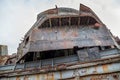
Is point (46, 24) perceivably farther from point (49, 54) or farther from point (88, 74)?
point (88, 74)

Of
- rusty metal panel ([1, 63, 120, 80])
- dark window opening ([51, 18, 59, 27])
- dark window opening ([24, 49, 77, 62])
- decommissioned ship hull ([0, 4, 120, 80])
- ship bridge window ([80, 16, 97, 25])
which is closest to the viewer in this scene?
rusty metal panel ([1, 63, 120, 80])

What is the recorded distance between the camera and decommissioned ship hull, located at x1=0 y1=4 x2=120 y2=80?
10906 mm

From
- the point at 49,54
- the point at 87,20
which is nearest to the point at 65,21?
the point at 87,20

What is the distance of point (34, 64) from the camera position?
1288 centimetres

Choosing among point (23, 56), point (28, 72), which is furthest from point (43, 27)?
point (28, 72)

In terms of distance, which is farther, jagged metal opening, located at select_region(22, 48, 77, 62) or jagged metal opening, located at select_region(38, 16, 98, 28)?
jagged metal opening, located at select_region(38, 16, 98, 28)

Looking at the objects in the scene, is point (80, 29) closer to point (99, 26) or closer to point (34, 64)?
point (99, 26)

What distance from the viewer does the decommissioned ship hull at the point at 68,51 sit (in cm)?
1091

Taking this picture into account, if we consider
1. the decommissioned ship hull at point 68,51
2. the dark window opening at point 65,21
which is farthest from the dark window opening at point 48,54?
the dark window opening at point 65,21

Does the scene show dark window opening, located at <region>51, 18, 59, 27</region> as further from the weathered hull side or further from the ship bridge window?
the weathered hull side

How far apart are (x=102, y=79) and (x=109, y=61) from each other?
99 cm

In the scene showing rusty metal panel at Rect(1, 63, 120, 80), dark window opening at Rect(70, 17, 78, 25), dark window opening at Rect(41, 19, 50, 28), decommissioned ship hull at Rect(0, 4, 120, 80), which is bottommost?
rusty metal panel at Rect(1, 63, 120, 80)

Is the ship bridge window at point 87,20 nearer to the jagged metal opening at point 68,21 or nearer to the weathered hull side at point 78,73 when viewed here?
the jagged metal opening at point 68,21

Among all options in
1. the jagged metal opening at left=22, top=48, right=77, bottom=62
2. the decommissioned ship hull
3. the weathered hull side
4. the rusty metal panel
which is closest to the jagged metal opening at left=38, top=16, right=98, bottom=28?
the decommissioned ship hull
